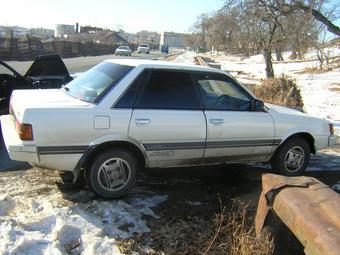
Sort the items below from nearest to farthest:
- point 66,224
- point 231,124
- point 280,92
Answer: point 66,224
point 231,124
point 280,92

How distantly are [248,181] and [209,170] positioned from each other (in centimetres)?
66

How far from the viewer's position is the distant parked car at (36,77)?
9.59 m

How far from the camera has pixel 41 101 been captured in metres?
5.62

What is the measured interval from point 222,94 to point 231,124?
450 millimetres

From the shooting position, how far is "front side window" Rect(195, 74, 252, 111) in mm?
6289

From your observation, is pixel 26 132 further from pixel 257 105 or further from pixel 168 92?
pixel 257 105

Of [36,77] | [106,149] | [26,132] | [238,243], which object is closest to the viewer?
A: [238,243]

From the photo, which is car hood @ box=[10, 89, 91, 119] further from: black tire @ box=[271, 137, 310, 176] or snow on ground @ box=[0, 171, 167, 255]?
black tire @ box=[271, 137, 310, 176]

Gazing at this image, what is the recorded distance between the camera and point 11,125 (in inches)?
234

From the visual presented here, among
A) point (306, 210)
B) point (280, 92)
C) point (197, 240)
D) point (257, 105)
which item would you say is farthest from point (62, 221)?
point (280, 92)

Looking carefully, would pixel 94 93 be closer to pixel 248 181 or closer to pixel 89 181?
pixel 89 181

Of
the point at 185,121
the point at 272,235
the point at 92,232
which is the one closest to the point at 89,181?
the point at 92,232

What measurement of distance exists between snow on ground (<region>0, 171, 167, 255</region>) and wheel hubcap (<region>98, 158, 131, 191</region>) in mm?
188

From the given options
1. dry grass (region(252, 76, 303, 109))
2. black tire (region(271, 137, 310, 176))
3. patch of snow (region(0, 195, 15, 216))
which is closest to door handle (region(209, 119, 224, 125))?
black tire (region(271, 137, 310, 176))
